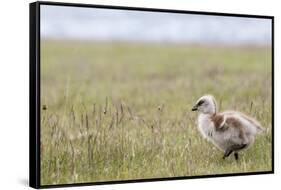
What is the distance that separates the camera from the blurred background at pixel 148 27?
5.14m

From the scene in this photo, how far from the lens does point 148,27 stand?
5.47m

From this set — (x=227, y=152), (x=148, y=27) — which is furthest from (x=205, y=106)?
(x=148, y=27)

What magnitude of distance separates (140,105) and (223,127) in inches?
22.9

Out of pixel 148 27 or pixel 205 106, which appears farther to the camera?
pixel 205 106

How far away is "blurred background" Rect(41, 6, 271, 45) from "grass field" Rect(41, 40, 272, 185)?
0.22ft

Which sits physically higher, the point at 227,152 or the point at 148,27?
the point at 148,27

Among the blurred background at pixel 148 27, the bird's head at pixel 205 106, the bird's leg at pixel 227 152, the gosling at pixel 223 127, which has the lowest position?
the bird's leg at pixel 227 152

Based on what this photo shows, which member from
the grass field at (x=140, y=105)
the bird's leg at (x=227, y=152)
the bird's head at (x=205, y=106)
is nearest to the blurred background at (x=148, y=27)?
the grass field at (x=140, y=105)

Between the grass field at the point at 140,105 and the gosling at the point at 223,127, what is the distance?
6 cm

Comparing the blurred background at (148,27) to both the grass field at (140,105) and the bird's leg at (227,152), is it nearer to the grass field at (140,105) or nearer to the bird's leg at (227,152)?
the grass field at (140,105)

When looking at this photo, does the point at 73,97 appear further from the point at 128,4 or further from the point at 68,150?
the point at 128,4

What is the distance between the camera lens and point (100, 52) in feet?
18.3

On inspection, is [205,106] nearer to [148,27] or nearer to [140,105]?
[140,105]

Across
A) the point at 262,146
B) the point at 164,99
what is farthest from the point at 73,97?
the point at 262,146
